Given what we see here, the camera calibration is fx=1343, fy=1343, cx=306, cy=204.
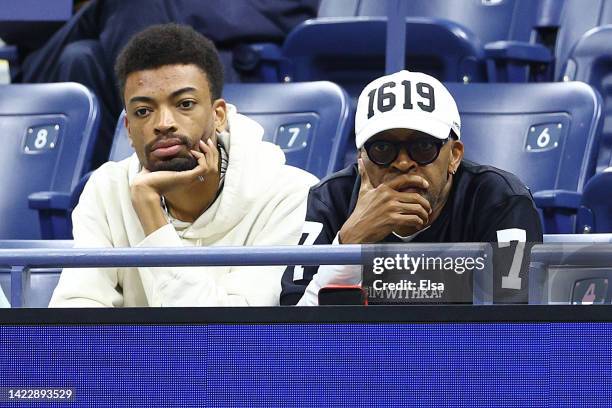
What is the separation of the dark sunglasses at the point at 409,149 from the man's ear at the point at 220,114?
1.89 feet

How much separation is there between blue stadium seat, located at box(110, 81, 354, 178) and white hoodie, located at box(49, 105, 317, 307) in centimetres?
50

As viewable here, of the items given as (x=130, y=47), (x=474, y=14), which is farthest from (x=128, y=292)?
(x=474, y=14)

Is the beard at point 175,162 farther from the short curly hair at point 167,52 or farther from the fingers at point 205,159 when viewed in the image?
the short curly hair at point 167,52

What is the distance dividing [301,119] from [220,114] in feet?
2.02

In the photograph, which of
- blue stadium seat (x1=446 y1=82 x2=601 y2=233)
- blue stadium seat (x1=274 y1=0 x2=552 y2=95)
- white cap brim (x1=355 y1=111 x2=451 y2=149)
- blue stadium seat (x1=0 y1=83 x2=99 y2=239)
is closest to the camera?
white cap brim (x1=355 y1=111 x2=451 y2=149)

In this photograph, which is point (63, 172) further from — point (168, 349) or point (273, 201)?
point (168, 349)

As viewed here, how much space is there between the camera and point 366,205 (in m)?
2.39

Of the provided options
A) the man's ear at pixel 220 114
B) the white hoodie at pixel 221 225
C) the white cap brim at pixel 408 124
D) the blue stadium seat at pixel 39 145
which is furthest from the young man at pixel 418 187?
the blue stadium seat at pixel 39 145

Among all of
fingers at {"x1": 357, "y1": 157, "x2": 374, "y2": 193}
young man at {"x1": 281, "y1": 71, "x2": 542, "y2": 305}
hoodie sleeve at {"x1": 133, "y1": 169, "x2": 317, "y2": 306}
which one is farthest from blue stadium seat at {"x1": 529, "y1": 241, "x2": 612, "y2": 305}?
hoodie sleeve at {"x1": 133, "y1": 169, "x2": 317, "y2": 306}

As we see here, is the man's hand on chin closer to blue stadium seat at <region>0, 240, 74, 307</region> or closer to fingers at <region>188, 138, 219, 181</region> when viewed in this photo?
fingers at <region>188, 138, 219, 181</region>

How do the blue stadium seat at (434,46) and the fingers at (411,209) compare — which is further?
the blue stadium seat at (434,46)

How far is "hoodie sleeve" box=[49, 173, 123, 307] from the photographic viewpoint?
8.55 feet

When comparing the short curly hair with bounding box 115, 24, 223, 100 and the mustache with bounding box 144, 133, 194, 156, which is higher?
the short curly hair with bounding box 115, 24, 223, 100

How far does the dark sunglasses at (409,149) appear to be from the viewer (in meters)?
2.36
